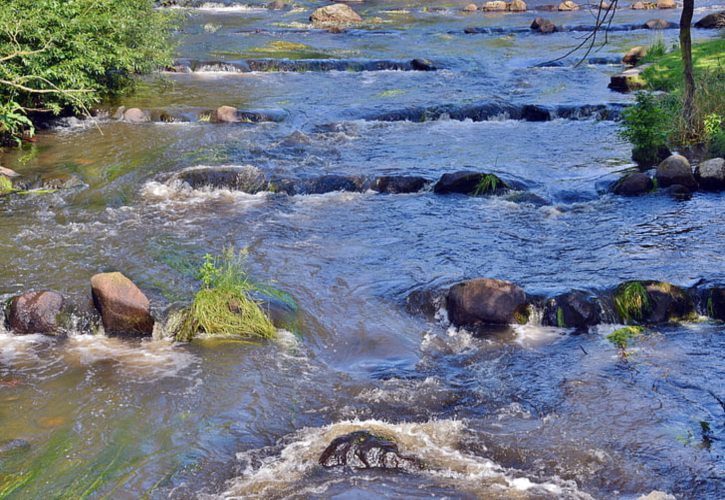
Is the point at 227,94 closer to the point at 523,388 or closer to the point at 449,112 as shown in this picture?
the point at 449,112

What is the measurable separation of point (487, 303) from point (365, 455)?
10.8ft

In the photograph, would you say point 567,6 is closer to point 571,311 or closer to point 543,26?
point 543,26

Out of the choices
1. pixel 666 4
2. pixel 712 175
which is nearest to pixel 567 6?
pixel 666 4

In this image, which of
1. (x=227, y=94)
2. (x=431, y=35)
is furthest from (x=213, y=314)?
(x=431, y=35)

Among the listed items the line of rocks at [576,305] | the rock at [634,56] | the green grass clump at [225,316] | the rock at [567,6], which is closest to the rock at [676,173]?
the line of rocks at [576,305]

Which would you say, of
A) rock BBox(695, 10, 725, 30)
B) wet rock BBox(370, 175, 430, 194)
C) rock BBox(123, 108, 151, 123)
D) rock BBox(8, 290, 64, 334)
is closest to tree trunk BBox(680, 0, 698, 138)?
wet rock BBox(370, 175, 430, 194)

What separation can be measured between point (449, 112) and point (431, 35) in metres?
14.4

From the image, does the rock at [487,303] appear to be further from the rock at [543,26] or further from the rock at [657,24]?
the rock at [543,26]

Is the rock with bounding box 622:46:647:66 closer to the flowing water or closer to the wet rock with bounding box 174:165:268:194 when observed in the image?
the flowing water

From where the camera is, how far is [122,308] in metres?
9.39

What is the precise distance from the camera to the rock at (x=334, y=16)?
37.0 m

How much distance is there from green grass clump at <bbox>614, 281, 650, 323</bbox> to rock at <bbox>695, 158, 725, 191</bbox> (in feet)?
15.9

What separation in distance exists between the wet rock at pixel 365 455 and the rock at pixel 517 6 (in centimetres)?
3639

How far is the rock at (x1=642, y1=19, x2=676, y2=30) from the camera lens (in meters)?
31.7
